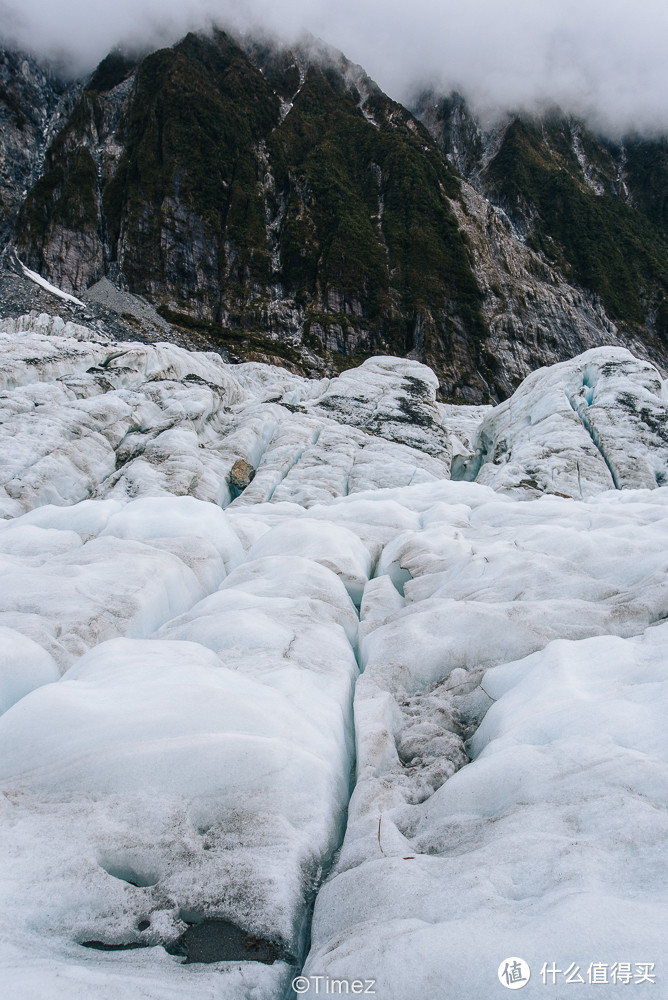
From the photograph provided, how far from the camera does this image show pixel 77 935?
8.34 feet

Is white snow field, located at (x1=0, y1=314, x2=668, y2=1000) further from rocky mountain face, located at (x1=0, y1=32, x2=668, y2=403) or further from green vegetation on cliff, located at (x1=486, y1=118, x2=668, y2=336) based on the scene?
green vegetation on cliff, located at (x1=486, y1=118, x2=668, y2=336)

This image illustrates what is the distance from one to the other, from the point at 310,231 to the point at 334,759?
303 ft

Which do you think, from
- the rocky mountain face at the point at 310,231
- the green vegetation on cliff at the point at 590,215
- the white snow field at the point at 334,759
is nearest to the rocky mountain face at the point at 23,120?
the rocky mountain face at the point at 310,231

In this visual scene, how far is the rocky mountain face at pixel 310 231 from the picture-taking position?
256 ft

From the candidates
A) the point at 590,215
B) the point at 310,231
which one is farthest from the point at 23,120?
the point at 590,215

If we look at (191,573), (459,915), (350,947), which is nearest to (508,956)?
(459,915)

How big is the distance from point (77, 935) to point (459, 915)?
1867 mm

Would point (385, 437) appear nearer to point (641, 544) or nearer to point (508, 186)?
point (641, 544)

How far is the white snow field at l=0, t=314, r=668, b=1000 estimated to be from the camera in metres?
2.25

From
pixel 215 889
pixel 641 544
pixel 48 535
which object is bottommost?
pixel 48 535

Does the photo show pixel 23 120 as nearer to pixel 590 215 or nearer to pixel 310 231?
pixel 310 231

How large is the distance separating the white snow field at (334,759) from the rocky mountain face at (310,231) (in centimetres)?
6176

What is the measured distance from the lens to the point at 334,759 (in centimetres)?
400

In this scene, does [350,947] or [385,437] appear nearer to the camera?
[350,947]
